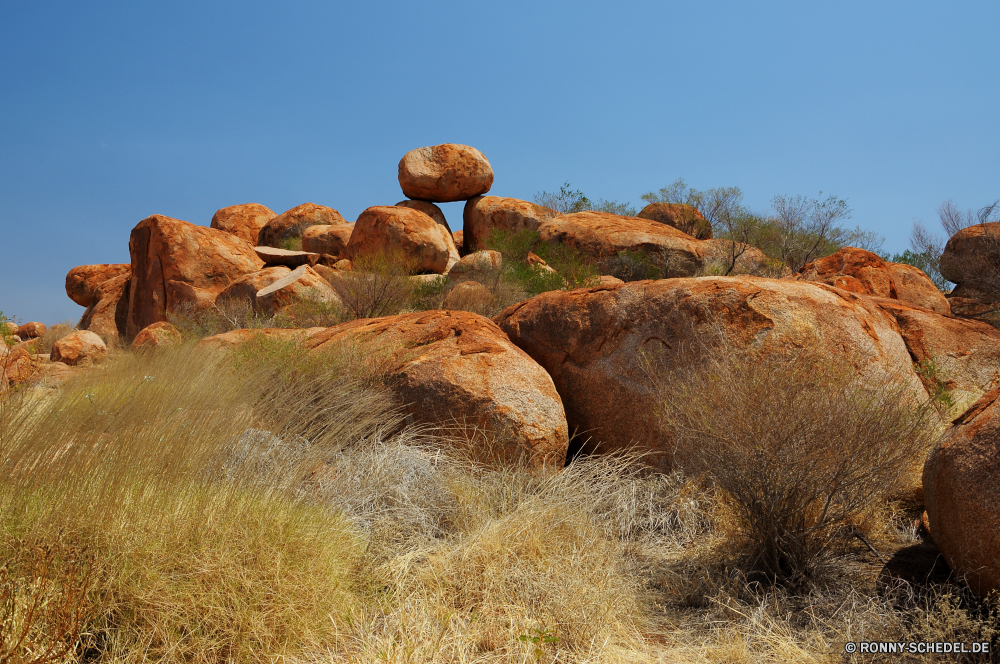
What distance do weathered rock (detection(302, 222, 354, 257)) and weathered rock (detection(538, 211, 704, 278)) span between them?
6.18 meters

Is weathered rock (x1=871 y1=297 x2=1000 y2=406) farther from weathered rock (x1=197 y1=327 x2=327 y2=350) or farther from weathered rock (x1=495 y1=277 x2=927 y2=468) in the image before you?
weathered rock (x1=197 y1=327 x2=327 y2=350)

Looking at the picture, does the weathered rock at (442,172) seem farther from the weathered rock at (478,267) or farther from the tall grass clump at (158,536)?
the tall grass clump at (158,536)

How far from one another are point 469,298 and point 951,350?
297 inches

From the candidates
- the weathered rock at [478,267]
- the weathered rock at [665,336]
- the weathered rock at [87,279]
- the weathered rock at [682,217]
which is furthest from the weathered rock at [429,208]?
the weathered rock at [665,336]

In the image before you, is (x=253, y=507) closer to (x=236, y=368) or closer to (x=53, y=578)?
(x=53, y=578)

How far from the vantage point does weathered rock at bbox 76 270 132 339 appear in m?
17.7

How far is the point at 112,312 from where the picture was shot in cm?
1814

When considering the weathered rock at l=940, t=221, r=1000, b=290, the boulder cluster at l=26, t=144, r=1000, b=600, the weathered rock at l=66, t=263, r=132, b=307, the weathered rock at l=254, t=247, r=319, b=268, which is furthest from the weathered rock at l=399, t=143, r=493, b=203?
the weathered rock at l=940, t=221, r=1000, b=290

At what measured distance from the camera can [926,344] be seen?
21.6ft

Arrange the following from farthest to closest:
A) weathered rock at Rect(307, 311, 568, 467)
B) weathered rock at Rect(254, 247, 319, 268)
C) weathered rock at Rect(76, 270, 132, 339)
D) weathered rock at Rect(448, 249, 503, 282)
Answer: weathered rock at Rect(76, 270, 132, 339)
weathered rock at Rect(254, 247, 319, 268)
weathered rock at Rect(448, 249, 503, 282)
weathered rock at Rect(307, 311, 568, 467)

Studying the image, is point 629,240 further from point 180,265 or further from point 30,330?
point 30,330

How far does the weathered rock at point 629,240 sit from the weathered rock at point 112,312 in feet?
39.1

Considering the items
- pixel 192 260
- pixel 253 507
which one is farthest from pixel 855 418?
pixel 192 260

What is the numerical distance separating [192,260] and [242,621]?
47.0ft
